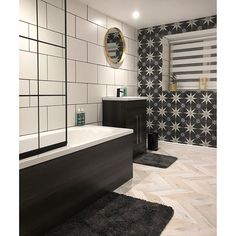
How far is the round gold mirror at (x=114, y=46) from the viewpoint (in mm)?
3871

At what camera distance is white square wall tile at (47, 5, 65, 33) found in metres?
2.85

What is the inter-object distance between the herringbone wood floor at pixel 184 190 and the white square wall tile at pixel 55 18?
2.10 meters

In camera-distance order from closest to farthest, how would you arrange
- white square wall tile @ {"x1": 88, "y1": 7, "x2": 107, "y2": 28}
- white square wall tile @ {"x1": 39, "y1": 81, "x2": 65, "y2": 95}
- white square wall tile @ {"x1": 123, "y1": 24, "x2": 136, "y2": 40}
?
white square wall tile @ {"x1": 39, "y1": 81, "x2": 65, "y2": 95} < white square wall tile @ {"x1": 88, "y1": 7, "x2": 107, "y2": 28} < white square wall tile @ {"x1": 123, "y1": 24, "x2": 136, "y2": 40}

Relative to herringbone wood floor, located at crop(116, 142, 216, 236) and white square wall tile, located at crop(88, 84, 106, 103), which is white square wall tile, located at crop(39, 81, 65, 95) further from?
herringbone wood floor, located at crop(116, 142, 216, 236)

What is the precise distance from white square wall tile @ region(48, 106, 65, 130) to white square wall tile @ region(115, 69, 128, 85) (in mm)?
1387

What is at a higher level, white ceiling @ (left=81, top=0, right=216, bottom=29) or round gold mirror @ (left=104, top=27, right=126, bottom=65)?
white ceiling @ (left=81, top=0, right=216, bottom=29)

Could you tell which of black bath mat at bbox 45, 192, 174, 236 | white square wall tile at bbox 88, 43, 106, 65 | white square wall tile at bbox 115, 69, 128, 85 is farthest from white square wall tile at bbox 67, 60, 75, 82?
black bath mat at bbox 45, 192, 174, 236

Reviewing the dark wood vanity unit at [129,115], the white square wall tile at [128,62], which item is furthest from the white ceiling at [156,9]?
the dark wood vanity unit at [129,115]

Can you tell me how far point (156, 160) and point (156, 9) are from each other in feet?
7.73

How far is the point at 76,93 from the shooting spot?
3320 mm

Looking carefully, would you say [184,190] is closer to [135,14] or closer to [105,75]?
[105,75]

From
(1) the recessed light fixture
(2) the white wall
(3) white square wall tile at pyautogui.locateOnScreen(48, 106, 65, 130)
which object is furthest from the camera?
(1) the recessed light fixture

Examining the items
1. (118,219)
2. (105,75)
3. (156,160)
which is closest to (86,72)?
(105,75)

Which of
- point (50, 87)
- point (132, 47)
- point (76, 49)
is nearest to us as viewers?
point (50, 87)
